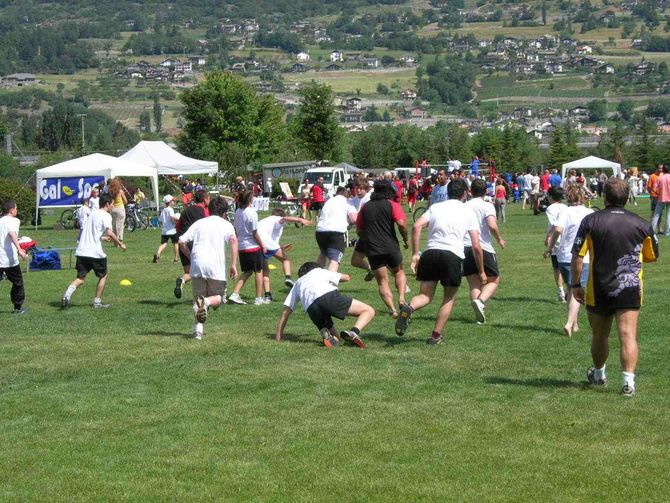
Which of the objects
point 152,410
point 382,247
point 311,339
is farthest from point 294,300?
point 152,410

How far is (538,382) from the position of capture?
11.2m

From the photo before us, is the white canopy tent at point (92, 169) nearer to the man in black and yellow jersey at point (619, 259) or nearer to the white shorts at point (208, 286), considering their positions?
the white shorts at point (208, 286)

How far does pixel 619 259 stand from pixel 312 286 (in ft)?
13.5

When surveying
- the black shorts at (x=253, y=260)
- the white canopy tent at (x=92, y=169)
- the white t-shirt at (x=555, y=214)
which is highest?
the white t-shirt at (x=555, y=214)

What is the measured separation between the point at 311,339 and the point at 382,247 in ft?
5.54

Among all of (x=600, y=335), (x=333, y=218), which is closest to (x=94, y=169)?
(x=333, y=218)

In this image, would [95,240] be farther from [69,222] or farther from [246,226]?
[69,222]

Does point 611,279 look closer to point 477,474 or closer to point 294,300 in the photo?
point 477,474

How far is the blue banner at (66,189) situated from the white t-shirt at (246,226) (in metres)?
22.6

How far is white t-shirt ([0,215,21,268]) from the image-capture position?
17.0 meters

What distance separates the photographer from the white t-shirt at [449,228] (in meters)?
13.0

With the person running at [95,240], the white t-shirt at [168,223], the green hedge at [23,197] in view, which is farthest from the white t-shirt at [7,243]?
the green hedge at [23,197]

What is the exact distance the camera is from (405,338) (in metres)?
14.1

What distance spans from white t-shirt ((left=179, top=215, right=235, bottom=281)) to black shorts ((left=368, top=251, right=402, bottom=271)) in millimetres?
1852
